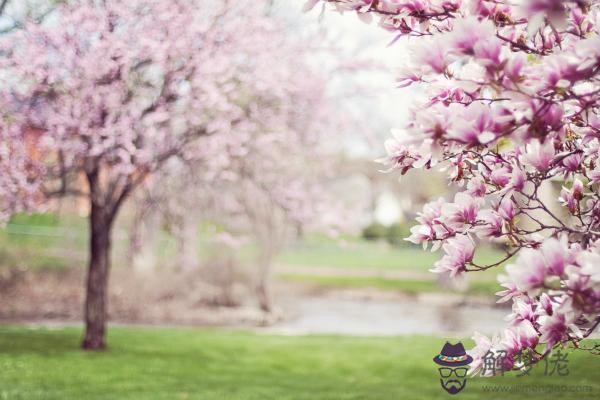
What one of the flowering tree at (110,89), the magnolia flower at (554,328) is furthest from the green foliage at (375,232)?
the magnolia flower at (554,328)

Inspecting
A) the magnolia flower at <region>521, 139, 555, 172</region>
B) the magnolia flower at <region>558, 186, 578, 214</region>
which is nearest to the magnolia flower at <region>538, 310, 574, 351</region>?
the magnolia flower at <region>521, 139, 555, 172</region>

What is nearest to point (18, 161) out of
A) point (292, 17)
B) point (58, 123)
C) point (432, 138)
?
point (58, 123)

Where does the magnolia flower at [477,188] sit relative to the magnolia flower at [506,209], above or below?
above

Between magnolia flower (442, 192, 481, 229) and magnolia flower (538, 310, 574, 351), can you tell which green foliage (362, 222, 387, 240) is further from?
magnolia flower (538, 310, 574, 351)

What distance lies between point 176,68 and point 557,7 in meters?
6.24

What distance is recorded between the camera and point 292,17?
9.69 metres

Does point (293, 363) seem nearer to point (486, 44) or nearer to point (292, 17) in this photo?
point (292, 17)

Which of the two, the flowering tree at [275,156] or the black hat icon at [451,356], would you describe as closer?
the black hat icon at [451,356]

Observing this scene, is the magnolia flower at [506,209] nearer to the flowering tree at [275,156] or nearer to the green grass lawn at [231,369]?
the green grass lawn at [231,369]

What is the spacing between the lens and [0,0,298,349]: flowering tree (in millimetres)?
6730

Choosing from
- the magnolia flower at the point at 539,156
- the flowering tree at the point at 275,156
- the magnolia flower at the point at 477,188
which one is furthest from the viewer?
the flowering tree at the point at 275,156

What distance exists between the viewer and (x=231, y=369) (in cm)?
757

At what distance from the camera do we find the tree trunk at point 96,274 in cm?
794

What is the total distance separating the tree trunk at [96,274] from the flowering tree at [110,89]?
17 millimetres
